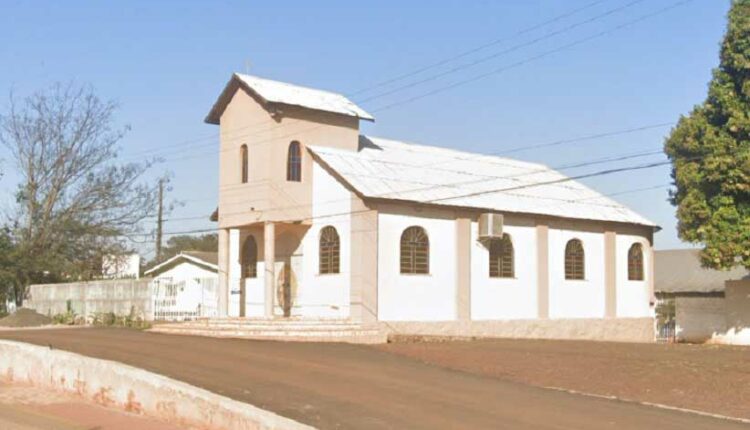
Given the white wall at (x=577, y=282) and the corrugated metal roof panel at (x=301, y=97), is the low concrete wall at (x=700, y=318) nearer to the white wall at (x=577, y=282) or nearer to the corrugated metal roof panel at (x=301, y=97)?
the white wall at (x=577, y=282)

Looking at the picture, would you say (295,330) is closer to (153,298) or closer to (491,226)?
(491,226)

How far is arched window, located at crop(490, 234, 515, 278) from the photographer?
94.0 feet

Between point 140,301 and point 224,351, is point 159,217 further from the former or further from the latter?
point 224,351

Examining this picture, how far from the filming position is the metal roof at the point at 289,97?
2703 cm

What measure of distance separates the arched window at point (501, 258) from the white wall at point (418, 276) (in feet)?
6.17

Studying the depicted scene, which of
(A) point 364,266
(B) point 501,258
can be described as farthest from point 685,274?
(A) point 364,266

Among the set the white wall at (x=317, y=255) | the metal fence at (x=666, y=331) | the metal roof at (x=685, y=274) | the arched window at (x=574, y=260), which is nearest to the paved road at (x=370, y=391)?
the white wall at (x=317, y=255)

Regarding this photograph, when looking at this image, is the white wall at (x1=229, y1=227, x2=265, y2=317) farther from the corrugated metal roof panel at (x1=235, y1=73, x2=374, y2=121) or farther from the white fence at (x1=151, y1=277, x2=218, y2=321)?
the corrugated metal roof panel at (x1=235, y1=73, x2=374, y2=121)

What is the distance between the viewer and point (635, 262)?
33531 mm

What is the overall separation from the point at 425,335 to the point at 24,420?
48.5ft

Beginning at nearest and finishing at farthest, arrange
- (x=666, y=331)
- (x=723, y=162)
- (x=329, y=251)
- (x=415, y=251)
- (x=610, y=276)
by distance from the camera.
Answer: (x=723, y=162)
(x=415, y=251)
(x=329, y=251)
(x=610, y=276)
(x=666, y=331)

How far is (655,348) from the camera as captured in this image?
2275 cm

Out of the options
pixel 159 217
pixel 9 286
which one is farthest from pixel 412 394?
pixel 159 217

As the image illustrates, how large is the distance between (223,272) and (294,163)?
4.78m
